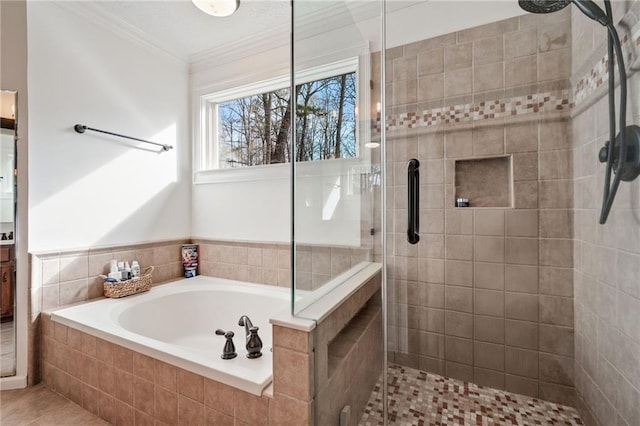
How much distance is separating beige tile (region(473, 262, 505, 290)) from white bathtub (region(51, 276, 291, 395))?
110 centimetres

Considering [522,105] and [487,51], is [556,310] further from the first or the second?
[487,51]

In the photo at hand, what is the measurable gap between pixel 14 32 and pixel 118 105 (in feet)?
1.99

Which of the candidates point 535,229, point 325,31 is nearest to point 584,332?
point 535,229

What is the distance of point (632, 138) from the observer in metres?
1.03

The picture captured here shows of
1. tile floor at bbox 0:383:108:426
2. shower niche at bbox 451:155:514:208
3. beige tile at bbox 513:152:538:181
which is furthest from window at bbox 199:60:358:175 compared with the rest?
tile floor at bbox 0:383:108:426

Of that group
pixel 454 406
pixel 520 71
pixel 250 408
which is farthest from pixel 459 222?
pixel 250 408

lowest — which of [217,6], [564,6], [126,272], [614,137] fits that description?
[126,272]

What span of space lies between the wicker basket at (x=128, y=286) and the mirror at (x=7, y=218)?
1.52 feet

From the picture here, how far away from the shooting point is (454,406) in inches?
59.6

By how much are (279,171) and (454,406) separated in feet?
6.02

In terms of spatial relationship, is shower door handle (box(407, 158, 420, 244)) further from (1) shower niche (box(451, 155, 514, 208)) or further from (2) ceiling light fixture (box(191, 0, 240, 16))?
(2) ceiling light fixture (box(191, 0, 240, 16))

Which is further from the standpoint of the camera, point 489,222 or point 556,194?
point 489,222

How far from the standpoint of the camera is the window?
4.71 feet

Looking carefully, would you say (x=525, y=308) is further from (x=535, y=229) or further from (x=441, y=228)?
(x=441, y=228)
